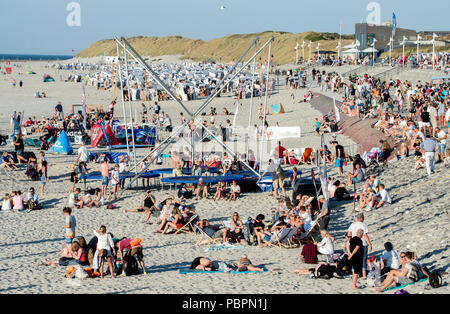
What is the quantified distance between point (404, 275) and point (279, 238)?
3468 mm

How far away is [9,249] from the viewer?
1220 cm

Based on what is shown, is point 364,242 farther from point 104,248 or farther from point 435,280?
point 104,248

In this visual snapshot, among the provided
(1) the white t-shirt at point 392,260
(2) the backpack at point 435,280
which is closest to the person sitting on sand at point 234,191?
(1) the white t-shirt at point 392,260

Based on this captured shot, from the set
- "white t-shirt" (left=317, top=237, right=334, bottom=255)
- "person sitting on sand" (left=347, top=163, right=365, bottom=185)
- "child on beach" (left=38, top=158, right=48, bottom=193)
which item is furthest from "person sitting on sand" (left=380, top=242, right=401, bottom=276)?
"child on beach" (left=38, top=158, right=48, bottom=193)

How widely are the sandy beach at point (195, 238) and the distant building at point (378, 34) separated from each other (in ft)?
170

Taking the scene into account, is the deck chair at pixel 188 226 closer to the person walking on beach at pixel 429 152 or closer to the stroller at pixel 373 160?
the person walking on beach at pixel 429 152

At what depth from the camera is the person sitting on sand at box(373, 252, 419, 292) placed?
9.20 m

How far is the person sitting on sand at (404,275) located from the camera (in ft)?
30.2

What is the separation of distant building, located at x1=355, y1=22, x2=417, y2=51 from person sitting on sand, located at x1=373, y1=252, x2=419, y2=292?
59.5 m

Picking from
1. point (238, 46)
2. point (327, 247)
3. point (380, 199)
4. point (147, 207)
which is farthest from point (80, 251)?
point (238, 46)

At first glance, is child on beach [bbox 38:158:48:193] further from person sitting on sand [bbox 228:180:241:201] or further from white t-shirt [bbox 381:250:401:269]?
white t-shirt [bbox 381:250:401:269]

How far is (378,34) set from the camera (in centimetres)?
7569
